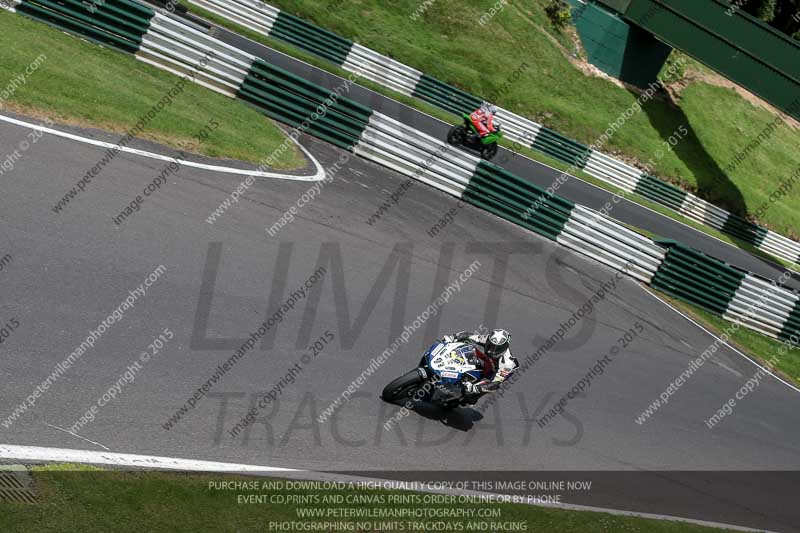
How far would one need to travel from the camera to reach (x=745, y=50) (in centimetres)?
3170

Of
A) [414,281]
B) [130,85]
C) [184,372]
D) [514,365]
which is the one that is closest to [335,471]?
[184,372]

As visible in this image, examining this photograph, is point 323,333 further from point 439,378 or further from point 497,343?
point 497,343

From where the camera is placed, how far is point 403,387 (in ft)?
34.3

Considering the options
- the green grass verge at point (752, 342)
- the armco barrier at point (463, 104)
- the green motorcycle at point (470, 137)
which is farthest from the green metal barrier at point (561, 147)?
the green grass verge at point (752, 342)

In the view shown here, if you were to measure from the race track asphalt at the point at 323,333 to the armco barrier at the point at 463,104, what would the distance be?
1334cm

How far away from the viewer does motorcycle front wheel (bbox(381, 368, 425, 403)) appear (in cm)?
1044

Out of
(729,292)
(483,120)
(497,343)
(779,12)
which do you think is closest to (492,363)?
(497,343)

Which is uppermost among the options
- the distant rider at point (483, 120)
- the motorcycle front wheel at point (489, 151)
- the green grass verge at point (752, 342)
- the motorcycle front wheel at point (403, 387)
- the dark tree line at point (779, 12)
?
the dark tree line at point (779, 12)

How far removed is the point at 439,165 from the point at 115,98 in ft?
26.5

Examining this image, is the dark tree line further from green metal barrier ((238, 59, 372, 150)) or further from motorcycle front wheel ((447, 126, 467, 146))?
green metal barrier ((238, 59, 372, 150))

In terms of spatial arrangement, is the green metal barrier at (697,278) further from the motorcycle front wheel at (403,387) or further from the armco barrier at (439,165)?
the motorcycle front wheel at (403,387)

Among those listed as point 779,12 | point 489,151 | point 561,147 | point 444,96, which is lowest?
point 444,96

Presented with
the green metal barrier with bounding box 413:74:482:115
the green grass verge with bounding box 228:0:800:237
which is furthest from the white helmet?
the green grass verge with bounding box 228:0:800:237

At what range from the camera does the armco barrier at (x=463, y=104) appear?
98.4 feet
